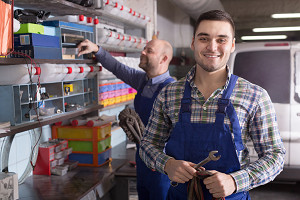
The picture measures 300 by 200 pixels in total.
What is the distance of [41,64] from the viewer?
7.84 feet

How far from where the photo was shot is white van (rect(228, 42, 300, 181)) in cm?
404

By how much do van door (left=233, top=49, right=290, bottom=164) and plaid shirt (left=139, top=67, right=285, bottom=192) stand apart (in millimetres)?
2584

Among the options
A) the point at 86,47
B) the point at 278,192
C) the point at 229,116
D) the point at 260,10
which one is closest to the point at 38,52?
the point at 86,47

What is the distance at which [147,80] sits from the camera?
3.21m

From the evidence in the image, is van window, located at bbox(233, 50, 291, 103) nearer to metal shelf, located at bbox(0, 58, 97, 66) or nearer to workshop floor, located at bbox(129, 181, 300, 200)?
workshop floor, located at bbox(129, 181, 300, 200)

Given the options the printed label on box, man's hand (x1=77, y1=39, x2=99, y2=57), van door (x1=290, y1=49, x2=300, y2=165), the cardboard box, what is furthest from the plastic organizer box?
van door (x1=290, y1=49, x2=300, y2=165)

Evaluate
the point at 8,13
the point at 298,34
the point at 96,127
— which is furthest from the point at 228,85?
the point at 298,34

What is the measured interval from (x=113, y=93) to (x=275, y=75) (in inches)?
72.9

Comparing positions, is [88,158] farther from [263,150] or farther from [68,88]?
[263,150]

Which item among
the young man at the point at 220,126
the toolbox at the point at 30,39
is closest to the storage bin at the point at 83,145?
the toolbox at the point at 30,39

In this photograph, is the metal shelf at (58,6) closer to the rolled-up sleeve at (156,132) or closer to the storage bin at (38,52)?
the storage bin at (38,52)

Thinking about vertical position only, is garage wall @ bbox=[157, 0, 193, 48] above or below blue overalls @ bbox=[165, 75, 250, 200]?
above

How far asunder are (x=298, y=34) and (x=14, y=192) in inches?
536

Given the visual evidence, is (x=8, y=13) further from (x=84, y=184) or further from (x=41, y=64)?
(x=84, y=184)
